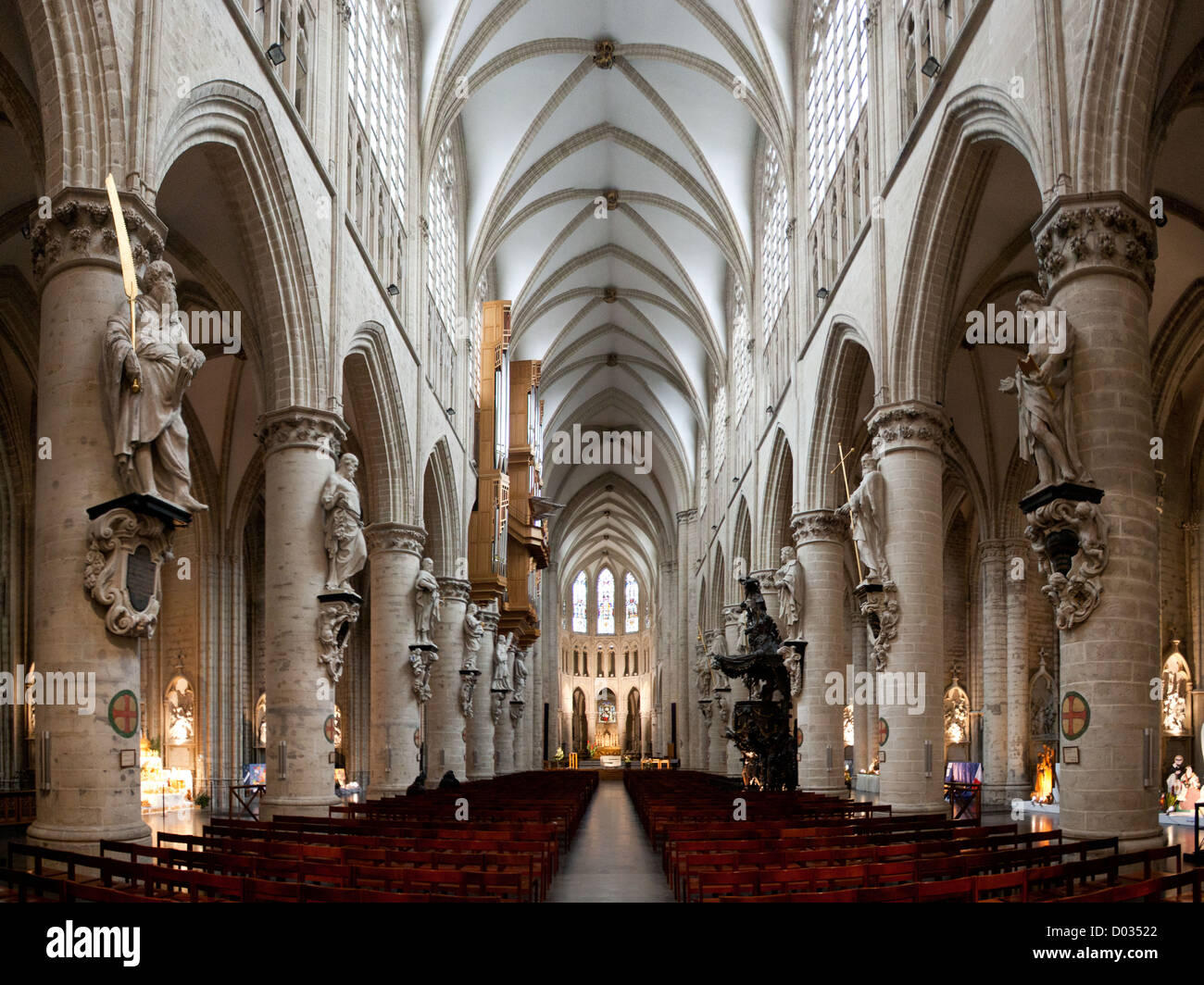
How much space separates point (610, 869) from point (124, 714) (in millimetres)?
7383

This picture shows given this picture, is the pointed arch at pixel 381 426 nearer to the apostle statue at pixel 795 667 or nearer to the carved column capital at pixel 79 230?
the apostle statue at pixel 795 667

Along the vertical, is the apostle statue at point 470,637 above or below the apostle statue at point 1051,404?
below

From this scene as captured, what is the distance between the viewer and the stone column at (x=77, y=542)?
9836 mm

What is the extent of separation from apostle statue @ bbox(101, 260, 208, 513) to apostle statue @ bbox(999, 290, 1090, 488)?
7783 mm

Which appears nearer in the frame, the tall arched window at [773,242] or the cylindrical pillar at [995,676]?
the cylindrical pillar at [995,676]

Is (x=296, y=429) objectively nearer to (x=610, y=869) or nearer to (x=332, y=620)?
(x=332, y=620)

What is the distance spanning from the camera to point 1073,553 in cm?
1070

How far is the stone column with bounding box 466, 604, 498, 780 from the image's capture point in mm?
35125

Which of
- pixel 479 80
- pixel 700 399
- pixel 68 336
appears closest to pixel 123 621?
pixel 68 336

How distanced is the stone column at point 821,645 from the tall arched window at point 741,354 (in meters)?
9.84

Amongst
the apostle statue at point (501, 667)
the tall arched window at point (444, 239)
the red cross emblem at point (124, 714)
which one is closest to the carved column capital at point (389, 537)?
the tall arched window at point (444, 239)

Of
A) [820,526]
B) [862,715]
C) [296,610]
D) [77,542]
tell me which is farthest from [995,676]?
[77,542]

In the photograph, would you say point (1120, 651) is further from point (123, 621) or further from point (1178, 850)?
point (123, 621)

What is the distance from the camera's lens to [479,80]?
1065 inches
